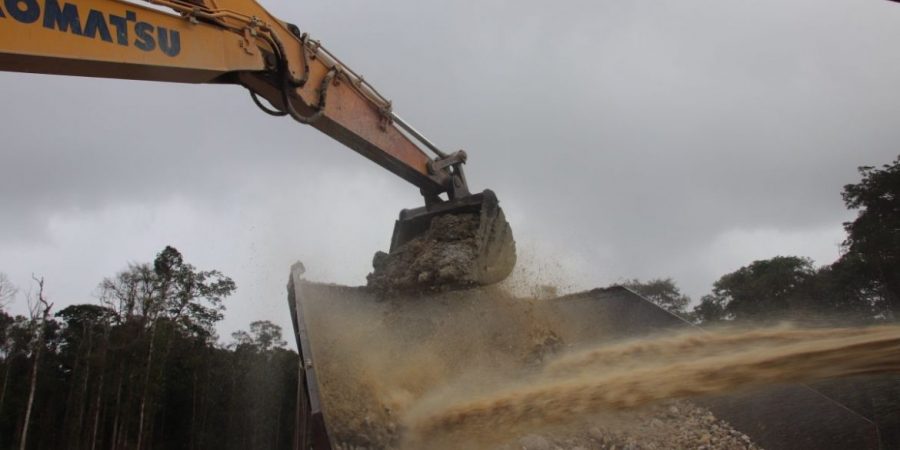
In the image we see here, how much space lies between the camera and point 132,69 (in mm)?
3043

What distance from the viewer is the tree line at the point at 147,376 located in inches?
995

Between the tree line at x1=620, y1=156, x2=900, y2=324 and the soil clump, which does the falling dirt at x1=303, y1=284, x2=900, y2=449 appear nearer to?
the soil clump

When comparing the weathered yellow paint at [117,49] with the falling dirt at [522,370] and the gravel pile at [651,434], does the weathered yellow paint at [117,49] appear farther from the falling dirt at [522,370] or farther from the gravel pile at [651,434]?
the gravel pile at [651,434]

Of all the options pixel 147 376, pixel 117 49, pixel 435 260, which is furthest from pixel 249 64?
pixel 147 376

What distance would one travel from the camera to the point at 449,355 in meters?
5.27

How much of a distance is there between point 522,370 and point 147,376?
81.2 feet

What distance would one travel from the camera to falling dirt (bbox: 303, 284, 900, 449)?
434 cm

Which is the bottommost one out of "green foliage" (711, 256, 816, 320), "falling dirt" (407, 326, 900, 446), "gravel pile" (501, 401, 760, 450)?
"gravel pile" (501, 401, 760, 450)

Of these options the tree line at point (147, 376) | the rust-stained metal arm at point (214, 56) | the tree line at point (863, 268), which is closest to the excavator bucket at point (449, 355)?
the rust-stained metal arm at point (214, 56)

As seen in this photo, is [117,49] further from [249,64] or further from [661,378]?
[661,378]

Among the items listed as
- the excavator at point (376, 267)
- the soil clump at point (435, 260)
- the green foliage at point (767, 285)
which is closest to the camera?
the excavator at point (376, 267)

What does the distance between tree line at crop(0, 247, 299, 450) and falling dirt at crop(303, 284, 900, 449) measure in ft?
68.1

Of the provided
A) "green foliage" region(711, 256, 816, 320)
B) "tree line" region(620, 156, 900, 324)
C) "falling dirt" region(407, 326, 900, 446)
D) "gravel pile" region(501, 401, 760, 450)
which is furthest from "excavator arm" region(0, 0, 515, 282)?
"green foliage" region(711, 256, 816, 320)

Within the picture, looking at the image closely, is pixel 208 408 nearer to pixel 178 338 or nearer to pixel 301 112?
pixel 178 338
